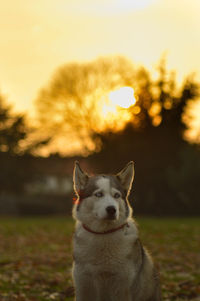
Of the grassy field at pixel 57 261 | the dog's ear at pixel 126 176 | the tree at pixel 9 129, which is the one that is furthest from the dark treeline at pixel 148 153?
the dog's ear at pixel 126 176

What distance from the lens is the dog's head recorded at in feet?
21.5

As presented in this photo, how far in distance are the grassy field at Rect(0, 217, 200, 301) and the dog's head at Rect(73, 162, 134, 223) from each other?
373cm

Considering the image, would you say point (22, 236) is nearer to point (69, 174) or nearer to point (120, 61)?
point (120, 61)

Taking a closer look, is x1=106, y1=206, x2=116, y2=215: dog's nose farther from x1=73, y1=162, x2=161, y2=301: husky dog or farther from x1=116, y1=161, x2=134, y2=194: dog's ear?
x1=116, y1=161, x2=134, y2=194: dog's ear

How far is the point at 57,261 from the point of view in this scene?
15742 mm

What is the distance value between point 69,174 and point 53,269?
55293mm

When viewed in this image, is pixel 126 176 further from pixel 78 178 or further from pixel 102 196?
pixel 78 178

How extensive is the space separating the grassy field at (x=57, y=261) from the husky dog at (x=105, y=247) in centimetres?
321

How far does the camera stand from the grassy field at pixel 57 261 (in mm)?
10531

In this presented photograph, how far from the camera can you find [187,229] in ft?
88.7

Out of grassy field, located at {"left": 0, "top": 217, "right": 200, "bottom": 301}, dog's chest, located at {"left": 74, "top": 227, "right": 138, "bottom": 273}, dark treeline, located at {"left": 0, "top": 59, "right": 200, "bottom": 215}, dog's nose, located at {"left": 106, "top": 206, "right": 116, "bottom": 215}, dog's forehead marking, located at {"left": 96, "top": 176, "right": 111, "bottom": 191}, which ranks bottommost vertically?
grassy field, located at {"left": 0, "top": 217, "right": 200, "bottom": 301}

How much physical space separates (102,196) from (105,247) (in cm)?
71

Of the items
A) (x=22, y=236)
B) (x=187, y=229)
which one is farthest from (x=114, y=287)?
(x=187, y=229)

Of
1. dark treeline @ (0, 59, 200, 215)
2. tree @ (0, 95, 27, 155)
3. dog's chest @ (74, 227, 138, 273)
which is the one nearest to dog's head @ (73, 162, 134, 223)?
dog's chest @ (74, 227, 138, 273)
